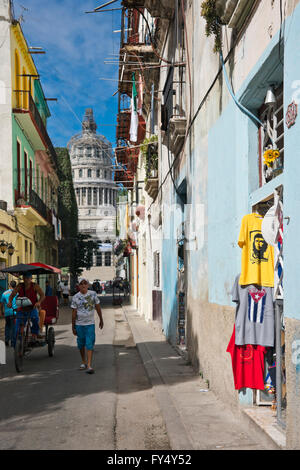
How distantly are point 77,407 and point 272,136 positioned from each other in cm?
384

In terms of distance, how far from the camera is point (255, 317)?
506 cm

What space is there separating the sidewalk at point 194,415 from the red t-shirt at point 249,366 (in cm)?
35

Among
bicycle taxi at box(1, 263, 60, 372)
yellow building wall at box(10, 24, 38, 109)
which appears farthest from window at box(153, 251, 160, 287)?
yellow building wall at box(10, 24, 38, 109)

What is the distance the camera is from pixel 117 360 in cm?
1033

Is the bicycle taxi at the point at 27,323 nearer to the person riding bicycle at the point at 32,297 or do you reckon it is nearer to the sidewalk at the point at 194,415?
the person riding bicycle at the point at 32,297

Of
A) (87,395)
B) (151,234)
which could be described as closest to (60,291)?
(151,234)

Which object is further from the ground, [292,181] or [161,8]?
[161,8]

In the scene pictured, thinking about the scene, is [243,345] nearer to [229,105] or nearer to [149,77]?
[229,105]

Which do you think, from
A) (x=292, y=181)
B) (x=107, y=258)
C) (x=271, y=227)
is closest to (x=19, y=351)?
(x=271, y=227)

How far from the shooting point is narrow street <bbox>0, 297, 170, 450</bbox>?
496 cm

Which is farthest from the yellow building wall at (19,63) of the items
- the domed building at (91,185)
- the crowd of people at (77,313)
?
the domed building at (91,185)

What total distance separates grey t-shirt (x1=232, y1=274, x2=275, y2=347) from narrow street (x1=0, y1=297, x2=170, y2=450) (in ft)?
4.21

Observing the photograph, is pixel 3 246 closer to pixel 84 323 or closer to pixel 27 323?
pixel 27 323
